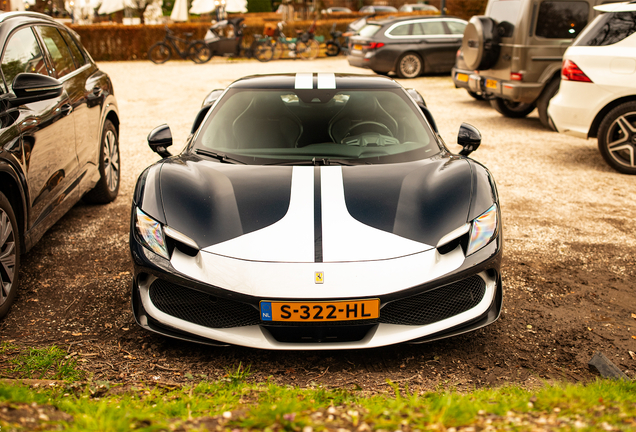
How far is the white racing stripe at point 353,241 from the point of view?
2752 millimetres

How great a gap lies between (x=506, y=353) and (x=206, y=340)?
1.55 meters

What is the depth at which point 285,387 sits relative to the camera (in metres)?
2.50

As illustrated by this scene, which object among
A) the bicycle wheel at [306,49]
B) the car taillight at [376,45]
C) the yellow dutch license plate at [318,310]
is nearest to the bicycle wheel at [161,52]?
the bicycle wheel at [306,49]

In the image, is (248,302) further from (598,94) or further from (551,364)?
(598,94)

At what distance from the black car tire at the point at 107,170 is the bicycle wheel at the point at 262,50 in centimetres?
1769

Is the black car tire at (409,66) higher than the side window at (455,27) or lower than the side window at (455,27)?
→ lower

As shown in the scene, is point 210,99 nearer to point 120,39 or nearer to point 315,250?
point 315,250

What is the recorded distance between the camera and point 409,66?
1597cm

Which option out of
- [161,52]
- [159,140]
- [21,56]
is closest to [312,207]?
[159,140]

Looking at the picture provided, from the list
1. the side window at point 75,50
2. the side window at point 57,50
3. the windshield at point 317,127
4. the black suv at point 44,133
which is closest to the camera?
the black suv at point 44,133

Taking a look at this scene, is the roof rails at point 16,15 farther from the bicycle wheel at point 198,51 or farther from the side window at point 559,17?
the bicycle wheel at point 198,51

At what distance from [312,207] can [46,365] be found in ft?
4.95

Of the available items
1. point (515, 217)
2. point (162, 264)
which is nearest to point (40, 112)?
point (162, 264)

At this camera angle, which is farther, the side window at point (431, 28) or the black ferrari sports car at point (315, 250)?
the side window at point (431, 28)
